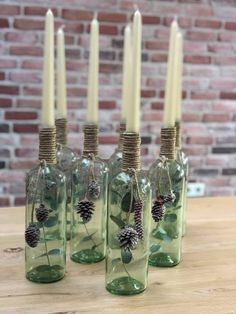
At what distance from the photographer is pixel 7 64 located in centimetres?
189

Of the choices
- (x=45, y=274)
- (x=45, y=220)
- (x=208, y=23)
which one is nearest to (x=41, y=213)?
(x=45, y=220)

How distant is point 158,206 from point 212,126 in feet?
4.75

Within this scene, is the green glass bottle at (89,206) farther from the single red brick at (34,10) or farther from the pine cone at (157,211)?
the single red brick at (34,10)

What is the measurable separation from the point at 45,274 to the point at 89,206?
0.14 meters

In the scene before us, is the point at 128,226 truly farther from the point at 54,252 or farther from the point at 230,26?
the point at 230,26

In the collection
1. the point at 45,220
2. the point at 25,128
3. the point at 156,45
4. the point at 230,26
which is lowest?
the point at 45,220

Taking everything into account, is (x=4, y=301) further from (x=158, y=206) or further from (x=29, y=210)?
(x=158, y=206)

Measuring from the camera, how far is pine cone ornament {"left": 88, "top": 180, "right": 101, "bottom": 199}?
83cm

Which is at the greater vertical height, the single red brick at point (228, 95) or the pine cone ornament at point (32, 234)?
the single red brick at point (228, 95)

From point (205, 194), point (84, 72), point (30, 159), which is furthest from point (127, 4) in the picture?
point (205, 194)

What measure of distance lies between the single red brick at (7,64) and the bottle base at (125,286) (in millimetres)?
1369

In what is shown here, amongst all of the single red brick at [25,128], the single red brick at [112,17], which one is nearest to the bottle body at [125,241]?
the single red brick at [25,128]

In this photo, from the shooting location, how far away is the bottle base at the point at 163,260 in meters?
0.85

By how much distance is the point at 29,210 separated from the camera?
76 centimetres
